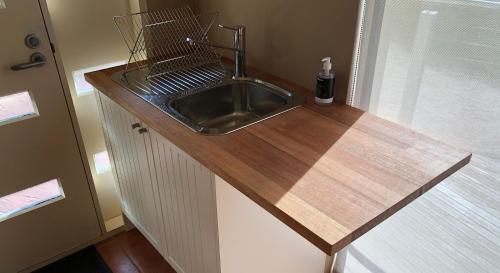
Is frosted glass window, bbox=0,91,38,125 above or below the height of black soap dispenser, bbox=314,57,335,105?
below

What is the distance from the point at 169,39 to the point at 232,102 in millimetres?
581

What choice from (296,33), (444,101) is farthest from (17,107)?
(444,101)

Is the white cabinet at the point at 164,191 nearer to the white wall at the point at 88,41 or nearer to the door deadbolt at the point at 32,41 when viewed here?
the white wall at the point at 88,41

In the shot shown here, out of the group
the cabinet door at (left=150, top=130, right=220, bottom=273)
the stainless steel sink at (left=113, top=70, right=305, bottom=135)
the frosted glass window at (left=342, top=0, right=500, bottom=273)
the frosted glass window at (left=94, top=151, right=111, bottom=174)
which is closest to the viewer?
the frosted glass window at (left=342, top=0, right=500, bottom=273)

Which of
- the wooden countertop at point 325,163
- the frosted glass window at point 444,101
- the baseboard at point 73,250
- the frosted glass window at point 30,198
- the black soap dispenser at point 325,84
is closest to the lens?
the wooden countertop at point 325,163

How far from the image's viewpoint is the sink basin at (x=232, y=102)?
65.9 inches

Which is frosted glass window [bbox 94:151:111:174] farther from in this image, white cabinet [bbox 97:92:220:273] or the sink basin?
the sink basin

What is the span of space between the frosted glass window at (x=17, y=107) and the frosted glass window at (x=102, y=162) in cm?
45

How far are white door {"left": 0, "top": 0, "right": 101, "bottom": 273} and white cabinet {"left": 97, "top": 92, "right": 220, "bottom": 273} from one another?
0.22 metres

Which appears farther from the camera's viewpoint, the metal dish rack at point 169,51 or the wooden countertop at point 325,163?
the metal dish rack at point 169,51

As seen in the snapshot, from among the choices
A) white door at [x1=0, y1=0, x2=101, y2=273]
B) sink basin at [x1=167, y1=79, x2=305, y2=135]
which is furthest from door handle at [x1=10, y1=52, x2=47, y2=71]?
sink basin at [x1=167, y1=79, x2=305, y2=135]

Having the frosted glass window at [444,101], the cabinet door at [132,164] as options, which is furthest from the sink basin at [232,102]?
the frosted glass window at [444,101]

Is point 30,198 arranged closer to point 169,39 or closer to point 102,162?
point 102,162

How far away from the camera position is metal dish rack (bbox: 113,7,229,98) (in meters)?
1.82
